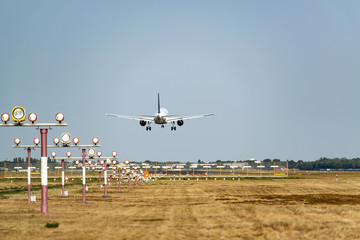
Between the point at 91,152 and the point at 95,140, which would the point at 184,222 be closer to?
the point at 95,140

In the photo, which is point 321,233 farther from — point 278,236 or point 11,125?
point 11,125

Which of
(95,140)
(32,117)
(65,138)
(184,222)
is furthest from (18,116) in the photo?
(95,140)

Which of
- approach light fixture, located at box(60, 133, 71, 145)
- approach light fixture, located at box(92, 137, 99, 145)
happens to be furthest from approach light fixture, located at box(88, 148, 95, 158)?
approach light fixture, located at box(60, 133, 71, 145)

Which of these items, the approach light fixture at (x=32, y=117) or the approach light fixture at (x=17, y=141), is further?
the approach light fixture at (x=17, y=141)

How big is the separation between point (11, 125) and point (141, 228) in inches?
459

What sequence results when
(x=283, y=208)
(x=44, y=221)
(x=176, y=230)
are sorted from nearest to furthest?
(x=176, y=230)
(x=44, y=221)
(x=283, y=208)

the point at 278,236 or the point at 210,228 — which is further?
the point at 210,228

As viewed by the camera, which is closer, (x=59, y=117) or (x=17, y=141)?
(x=59, y=117)

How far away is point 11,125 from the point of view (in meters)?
35.6

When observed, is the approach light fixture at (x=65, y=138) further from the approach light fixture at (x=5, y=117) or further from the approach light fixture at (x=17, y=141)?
the approach light fixture at (x=5, y=117)

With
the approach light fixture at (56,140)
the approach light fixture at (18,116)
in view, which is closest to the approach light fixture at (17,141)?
the approach light fixture at (56,140)

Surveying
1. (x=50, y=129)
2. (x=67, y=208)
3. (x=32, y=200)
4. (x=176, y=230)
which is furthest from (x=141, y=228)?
(x=32, y=200)

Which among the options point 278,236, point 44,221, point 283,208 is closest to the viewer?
point 278,236

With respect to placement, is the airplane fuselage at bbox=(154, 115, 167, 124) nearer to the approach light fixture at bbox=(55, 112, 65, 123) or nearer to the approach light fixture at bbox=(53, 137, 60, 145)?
the approach light fixture at bbox=(53, 137, 60, 145)
